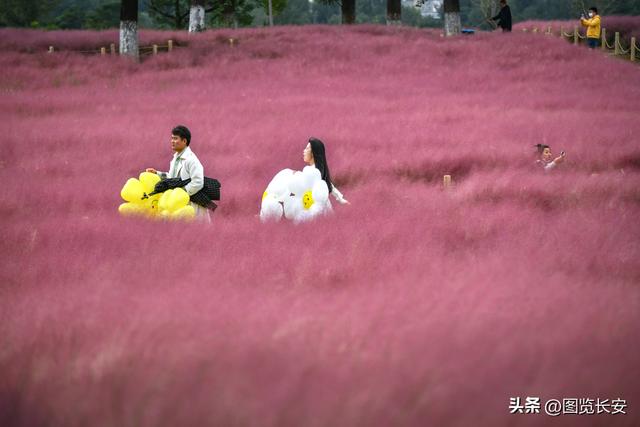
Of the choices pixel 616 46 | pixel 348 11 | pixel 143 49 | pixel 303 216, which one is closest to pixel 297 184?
pixel 303 216

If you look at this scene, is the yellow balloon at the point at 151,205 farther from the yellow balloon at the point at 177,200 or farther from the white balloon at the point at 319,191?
the white balloon at the point at 319,191

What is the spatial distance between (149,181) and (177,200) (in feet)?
1.71

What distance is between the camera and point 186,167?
7.71 meters

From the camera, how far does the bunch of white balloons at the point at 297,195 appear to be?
7402 mm

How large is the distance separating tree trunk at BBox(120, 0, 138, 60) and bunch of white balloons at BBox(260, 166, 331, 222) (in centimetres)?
1768

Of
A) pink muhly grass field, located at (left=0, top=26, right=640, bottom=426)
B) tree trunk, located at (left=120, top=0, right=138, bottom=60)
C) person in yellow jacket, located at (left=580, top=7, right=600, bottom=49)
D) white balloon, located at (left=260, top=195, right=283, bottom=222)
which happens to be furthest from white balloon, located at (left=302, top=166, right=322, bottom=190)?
person in yellow jacket, located at (left=580, top=7, right=600, bottom=49)

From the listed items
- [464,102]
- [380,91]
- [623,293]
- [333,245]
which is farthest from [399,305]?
[380,91]

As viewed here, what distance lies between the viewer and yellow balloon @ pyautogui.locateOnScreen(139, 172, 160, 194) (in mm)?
7785

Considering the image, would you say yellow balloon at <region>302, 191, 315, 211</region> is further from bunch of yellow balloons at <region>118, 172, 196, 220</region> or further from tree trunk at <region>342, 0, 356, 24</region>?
tree trunk at <region>342, 0, 356, 24</region>

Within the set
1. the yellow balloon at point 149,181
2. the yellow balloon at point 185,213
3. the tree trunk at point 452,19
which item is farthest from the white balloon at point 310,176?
the tree trunk at point 452,19

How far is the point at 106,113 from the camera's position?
15.9m

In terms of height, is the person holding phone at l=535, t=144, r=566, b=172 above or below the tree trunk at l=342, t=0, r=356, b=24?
below

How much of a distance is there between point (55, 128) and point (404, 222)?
8.88 meters

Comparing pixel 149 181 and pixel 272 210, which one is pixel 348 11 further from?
pixel 272 210
